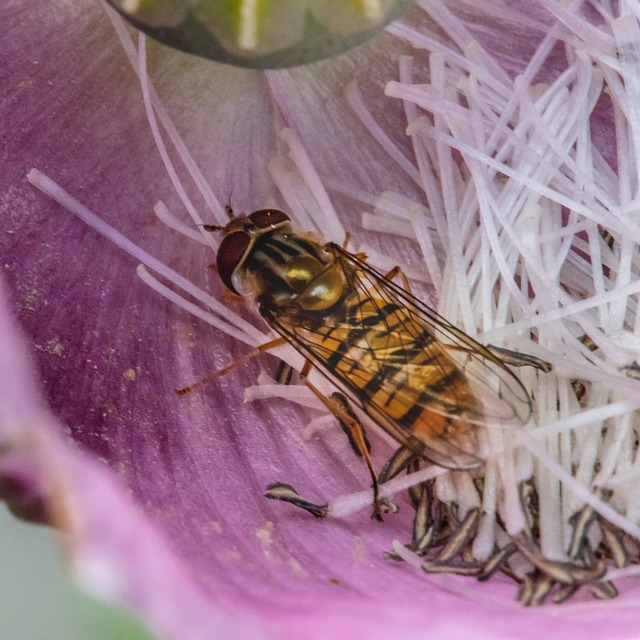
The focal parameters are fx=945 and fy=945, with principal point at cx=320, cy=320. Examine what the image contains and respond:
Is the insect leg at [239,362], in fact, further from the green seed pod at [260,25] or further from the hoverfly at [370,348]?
the green seed pod at [260,25]

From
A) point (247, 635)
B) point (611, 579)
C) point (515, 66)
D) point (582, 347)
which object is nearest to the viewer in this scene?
point (247, 635)

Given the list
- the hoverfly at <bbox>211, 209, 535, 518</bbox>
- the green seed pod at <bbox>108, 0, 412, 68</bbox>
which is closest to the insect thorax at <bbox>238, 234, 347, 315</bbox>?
the hoverfly at <bbox>211, 209, 535, 518</bbox>

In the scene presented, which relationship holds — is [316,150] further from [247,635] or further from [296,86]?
[247,635]

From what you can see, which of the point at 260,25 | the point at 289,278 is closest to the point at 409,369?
the point at 289,278

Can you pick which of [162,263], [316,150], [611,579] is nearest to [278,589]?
[611,579]

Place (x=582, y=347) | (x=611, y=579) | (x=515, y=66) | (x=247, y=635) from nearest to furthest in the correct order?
(x=247, y=635) → (x=611, y=579) → (x=582, y=347) → (x=515, y=66)

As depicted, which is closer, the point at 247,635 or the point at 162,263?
the point at 247,635

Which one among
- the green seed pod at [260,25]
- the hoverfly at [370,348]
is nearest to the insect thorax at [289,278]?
the hoverfly at [370,348]
